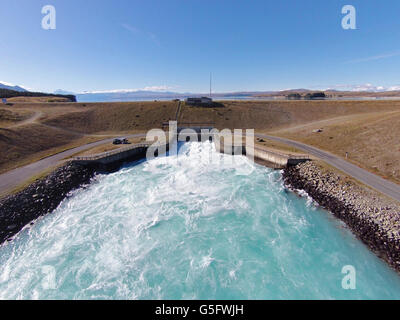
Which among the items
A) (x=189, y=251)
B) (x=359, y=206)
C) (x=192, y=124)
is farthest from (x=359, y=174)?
(x=192, y=124)

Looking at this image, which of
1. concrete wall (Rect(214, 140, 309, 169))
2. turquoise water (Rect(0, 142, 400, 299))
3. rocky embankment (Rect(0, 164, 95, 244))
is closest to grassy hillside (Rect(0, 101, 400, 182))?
rocky embankment (Rect(0, 164, 95, 244))

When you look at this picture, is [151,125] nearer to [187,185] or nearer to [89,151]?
[89,151]

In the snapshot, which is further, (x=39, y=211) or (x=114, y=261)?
(x=39, y=211)

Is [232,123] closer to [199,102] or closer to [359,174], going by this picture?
[199,102]

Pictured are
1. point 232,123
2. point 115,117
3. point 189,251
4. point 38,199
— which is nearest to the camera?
point 189,251

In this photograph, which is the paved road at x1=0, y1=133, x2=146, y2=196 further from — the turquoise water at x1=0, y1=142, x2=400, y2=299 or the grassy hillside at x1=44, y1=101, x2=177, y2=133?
the grassy hillside at x1=44, y1=101, x2=177, y2=133

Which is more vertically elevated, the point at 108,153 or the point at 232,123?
the point at 232,123

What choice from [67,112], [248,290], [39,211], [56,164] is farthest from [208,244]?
[67,112]
